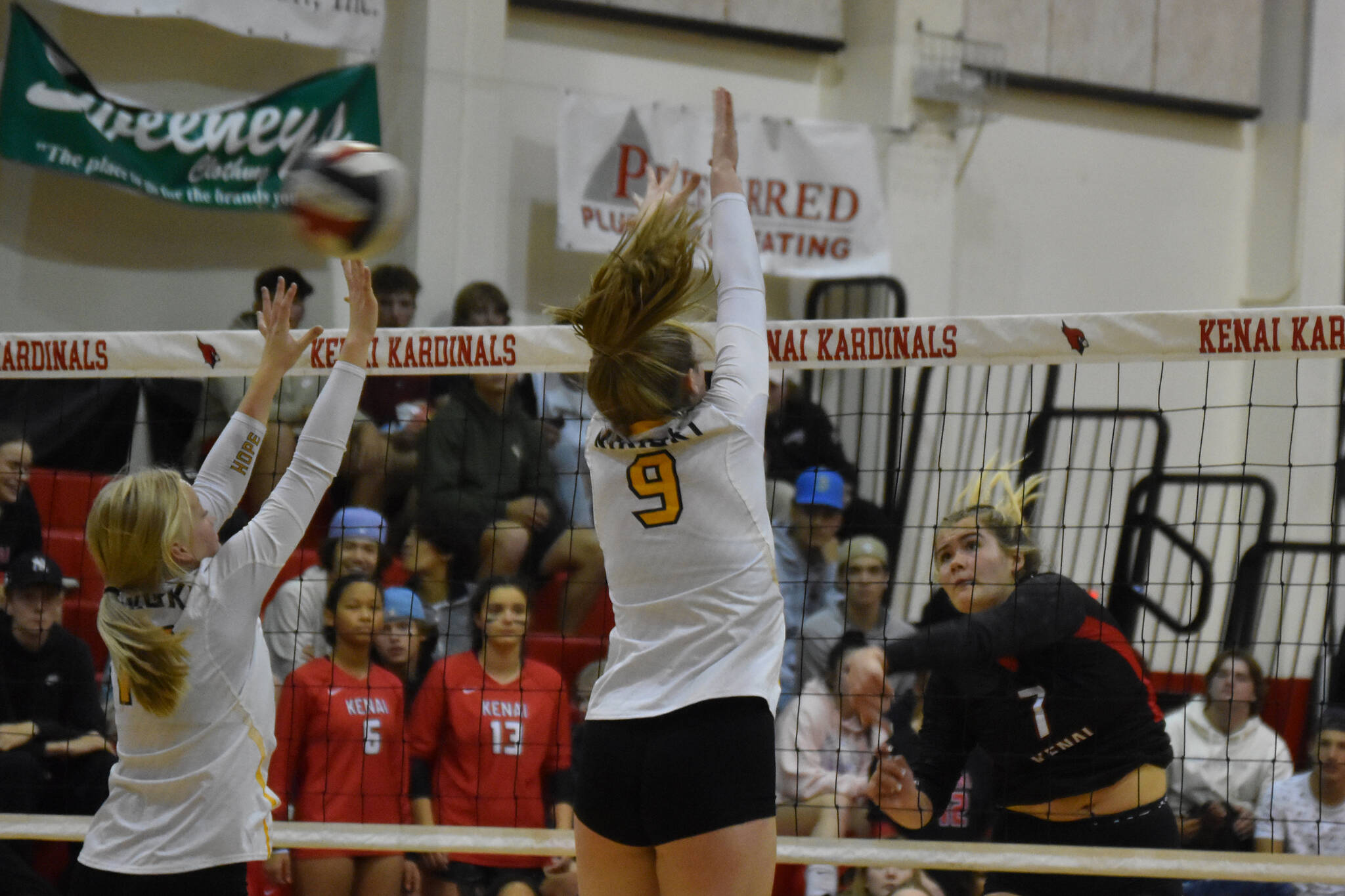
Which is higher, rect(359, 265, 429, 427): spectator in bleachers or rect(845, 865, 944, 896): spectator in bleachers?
rect(359, 265, 429, 427): spectator in bleachers

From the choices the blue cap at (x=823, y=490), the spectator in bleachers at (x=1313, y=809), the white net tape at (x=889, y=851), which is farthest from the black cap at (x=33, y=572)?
the spectator in bleachers at (x=1313, y=809)

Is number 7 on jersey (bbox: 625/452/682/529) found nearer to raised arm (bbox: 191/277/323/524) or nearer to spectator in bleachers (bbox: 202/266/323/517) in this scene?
raised arm (bbox: 191/277/323/524)

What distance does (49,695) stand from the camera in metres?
5.61

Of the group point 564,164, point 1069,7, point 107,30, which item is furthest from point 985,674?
point 1069,7

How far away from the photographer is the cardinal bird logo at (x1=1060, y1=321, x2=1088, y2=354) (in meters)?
4.04

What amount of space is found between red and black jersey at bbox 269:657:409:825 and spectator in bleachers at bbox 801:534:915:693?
1.74 m

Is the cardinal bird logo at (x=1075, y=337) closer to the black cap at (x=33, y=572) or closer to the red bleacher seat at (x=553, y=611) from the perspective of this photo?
the red bleacher seat at (x=553, y=611)

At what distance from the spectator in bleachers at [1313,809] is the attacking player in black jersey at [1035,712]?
6.43ft

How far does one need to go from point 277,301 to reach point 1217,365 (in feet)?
29.6

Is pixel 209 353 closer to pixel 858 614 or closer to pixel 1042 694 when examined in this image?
pixel 1042 694

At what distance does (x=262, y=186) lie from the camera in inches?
322

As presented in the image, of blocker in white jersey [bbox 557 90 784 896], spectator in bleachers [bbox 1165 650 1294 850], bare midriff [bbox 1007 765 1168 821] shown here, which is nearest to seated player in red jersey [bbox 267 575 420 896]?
bare midriff [bbox 1007 765 1168 821]

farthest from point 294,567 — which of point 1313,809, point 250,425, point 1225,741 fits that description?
point 1313,809

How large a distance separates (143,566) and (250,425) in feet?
1.90
